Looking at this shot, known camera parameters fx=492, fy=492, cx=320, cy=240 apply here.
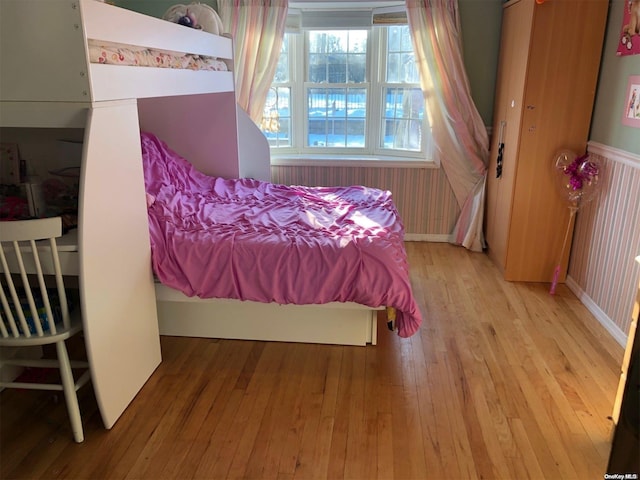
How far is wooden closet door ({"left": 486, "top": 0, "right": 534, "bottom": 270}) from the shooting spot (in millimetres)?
3312

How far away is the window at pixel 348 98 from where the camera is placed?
14.1 ft

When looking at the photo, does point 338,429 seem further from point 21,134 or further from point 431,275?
point 21,134

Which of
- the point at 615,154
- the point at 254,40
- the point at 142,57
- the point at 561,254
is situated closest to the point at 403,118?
the point at 254,40

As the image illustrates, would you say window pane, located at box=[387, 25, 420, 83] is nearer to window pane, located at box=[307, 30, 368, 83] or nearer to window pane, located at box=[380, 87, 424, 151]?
window pane, located at box=[380, 87, 424, 151]

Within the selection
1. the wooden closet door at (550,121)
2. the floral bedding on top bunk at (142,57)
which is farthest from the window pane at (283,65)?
the wooden closet door at (550,121)

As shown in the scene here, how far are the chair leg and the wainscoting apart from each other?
266 centimetres

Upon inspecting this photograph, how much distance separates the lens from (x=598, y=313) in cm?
294

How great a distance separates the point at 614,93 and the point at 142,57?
2624mm

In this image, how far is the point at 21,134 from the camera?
2.47 meters

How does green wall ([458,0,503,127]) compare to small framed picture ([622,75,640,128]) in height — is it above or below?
above

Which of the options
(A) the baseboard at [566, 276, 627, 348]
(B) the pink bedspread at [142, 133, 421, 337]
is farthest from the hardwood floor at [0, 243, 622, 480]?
(B) the pink bedspread at [142, 133, 421, 337]

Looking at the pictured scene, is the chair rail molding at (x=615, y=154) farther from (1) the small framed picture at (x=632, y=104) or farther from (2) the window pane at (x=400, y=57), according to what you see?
(2) the window pane at (x=400, y=57)

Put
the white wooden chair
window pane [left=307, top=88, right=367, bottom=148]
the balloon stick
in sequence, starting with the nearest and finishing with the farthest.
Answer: the white wooden chair < the balloon stick < window pane [left=307, top=88, right=367, bottom=148]

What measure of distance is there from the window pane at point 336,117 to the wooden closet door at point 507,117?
1202mm
